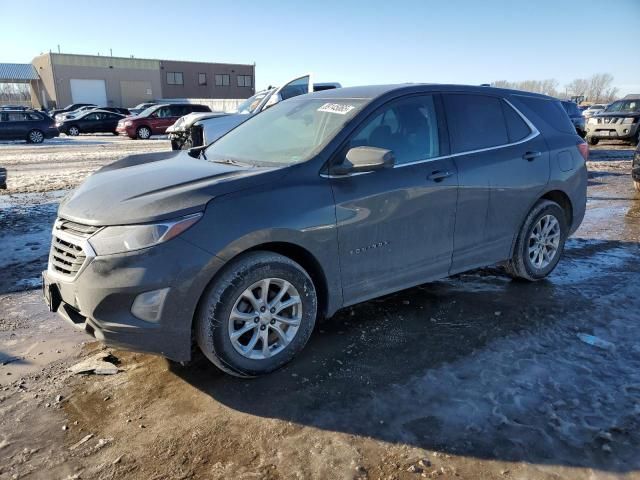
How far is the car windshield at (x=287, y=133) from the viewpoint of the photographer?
3629 millimetres

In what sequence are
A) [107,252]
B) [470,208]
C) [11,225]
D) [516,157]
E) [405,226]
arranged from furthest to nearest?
[11,225], [516,157], [470,208], [405,226], [107,252]

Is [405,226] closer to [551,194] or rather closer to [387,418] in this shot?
[387,418]

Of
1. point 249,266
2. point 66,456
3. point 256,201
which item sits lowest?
point 66,456

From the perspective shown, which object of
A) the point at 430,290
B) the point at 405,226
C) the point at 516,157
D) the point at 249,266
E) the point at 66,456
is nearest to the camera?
the point at 66,456

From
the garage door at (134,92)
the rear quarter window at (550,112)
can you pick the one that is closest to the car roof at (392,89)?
the rear quarter window at (550,112)

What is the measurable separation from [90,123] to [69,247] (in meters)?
29.1

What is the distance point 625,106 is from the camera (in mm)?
20188

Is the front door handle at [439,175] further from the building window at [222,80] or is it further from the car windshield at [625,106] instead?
the building window at [222,80]

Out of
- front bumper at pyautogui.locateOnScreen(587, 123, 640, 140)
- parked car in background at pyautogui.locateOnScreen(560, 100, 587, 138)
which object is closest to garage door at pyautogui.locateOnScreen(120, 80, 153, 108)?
front bumper at pyautogui.locateOnScreen(587, 123, 640, 140)

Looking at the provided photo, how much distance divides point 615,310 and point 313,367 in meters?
2.72

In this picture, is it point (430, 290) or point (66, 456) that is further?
point (430, 290)

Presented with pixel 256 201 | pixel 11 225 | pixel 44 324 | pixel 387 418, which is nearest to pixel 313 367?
pixel 387 418

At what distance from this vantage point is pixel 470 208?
4.13m

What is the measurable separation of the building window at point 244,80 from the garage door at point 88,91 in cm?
1907
